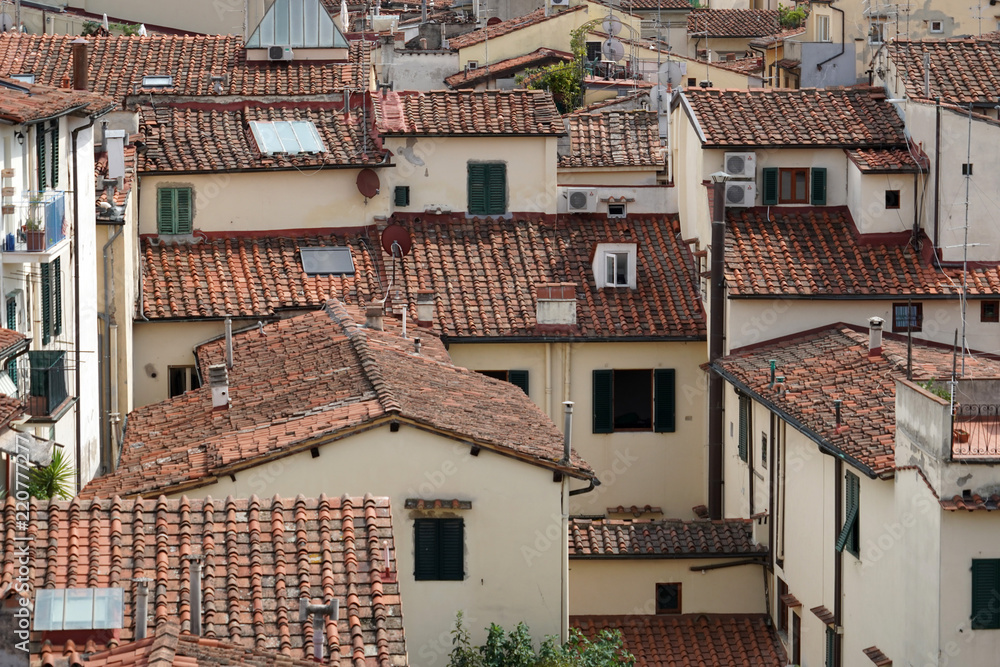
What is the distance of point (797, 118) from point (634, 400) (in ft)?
21.6

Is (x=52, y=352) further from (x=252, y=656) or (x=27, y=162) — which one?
(x=252, y=656)

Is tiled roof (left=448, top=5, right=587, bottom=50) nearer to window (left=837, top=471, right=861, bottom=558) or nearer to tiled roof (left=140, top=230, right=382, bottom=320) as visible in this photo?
tiled roof (left=140, top=230, right=382, bottom=320)

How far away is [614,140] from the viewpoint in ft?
157

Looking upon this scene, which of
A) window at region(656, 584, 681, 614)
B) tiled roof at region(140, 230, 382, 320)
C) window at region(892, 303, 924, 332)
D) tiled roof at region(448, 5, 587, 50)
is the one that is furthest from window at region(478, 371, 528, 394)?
tiled roof at region(448, 5, 587, 50)

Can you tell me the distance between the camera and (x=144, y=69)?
166 ft

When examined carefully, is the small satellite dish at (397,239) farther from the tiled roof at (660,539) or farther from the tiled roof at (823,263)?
the tiled roof at (660,539)

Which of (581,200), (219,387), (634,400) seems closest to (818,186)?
(581,200)

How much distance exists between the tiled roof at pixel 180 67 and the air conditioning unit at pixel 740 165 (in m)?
11.7

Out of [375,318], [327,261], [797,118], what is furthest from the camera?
[327,261]

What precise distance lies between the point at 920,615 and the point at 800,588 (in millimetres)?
5229

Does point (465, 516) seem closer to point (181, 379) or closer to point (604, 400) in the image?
point (604, 400)

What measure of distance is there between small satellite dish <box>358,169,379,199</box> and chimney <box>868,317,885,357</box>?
40.1 ft

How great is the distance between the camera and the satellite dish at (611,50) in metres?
64.1

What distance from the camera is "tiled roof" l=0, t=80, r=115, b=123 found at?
2914 cm
